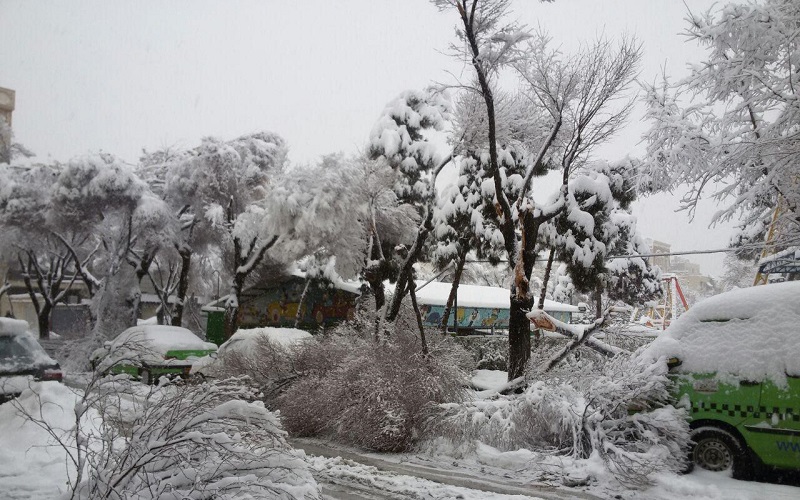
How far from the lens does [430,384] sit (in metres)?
9.33

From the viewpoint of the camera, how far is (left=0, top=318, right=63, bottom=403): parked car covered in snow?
866 centimetres

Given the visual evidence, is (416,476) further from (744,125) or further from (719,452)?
(744,125)

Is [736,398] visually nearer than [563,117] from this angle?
Yes

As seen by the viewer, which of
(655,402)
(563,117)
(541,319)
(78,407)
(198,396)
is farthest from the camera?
(563,117)

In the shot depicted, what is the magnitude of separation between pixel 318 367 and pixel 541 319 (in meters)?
4.30

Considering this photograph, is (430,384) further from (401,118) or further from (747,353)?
(401,118)

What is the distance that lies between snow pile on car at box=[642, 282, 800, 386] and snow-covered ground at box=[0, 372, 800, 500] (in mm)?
1264

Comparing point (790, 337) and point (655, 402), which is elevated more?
point (790, 337)

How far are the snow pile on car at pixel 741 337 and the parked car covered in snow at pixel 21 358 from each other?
356 inches

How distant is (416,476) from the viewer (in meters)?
7.41

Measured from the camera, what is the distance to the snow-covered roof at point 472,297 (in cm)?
2692

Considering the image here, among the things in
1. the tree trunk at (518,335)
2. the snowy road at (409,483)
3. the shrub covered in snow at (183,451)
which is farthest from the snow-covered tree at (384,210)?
the shrub covered in snow at (183,451)

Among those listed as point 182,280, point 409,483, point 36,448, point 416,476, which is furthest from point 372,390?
point 182,280

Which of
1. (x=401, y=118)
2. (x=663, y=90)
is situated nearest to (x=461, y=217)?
(x=401, y=118)
